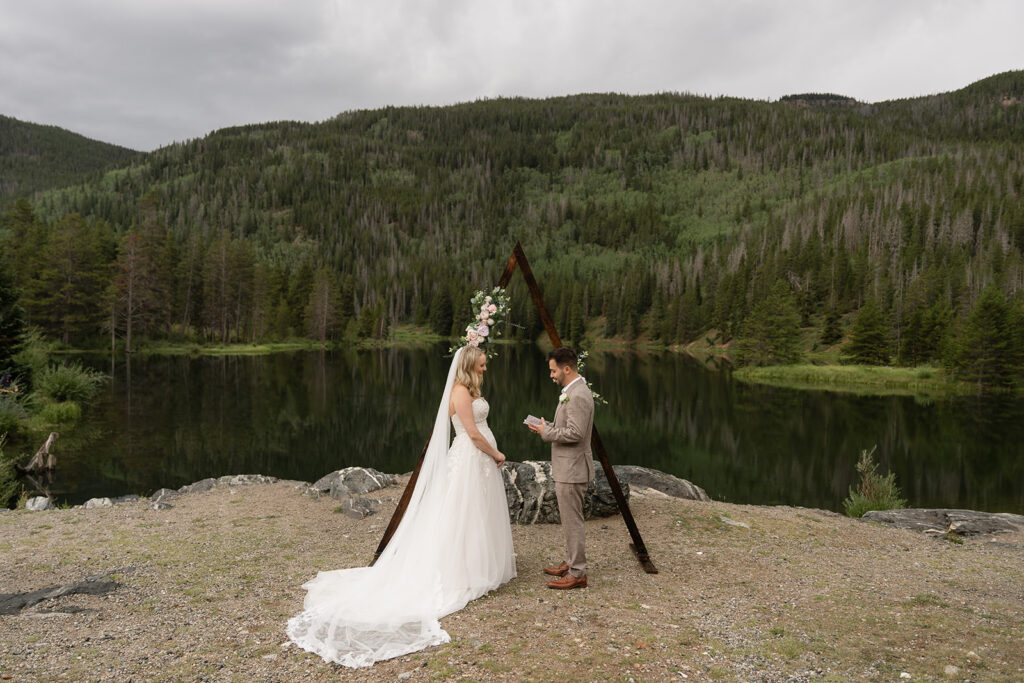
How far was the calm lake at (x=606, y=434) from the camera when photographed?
19703 mm

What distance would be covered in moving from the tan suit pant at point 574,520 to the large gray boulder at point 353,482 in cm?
707

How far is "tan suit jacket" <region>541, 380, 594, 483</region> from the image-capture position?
6852mm

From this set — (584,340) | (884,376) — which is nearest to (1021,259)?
(884,376)

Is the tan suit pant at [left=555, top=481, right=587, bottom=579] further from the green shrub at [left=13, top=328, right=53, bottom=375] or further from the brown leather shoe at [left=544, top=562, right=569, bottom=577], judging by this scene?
the green shrub at [left=13, top=328, right=53, bottom=375]

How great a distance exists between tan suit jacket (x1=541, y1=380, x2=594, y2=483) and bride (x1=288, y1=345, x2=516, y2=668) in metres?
0.75

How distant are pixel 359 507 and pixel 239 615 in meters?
5.08

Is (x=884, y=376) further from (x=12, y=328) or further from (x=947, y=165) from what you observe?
(x=947, y=165)

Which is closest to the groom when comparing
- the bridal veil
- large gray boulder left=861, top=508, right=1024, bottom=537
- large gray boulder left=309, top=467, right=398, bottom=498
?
the bridal veil

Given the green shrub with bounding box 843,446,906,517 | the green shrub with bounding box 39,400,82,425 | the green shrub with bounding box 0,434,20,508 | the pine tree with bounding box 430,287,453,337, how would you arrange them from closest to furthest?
1. the green shrub with bounding box 0,434,20,508
2. the green shrub with bounding box 843,446,906,517
3. the green shrub with bounding box 39,400,82,425
4. the pine tree with bounding box 430,287,453,337

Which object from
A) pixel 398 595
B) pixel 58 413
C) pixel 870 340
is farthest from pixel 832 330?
pixel 398 595

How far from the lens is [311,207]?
193m

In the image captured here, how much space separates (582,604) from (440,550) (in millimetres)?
1713

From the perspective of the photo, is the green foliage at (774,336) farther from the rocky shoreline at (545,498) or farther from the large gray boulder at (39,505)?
the large gray boulder at (39,505)

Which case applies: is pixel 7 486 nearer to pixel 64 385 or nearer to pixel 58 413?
pixel 58 413
